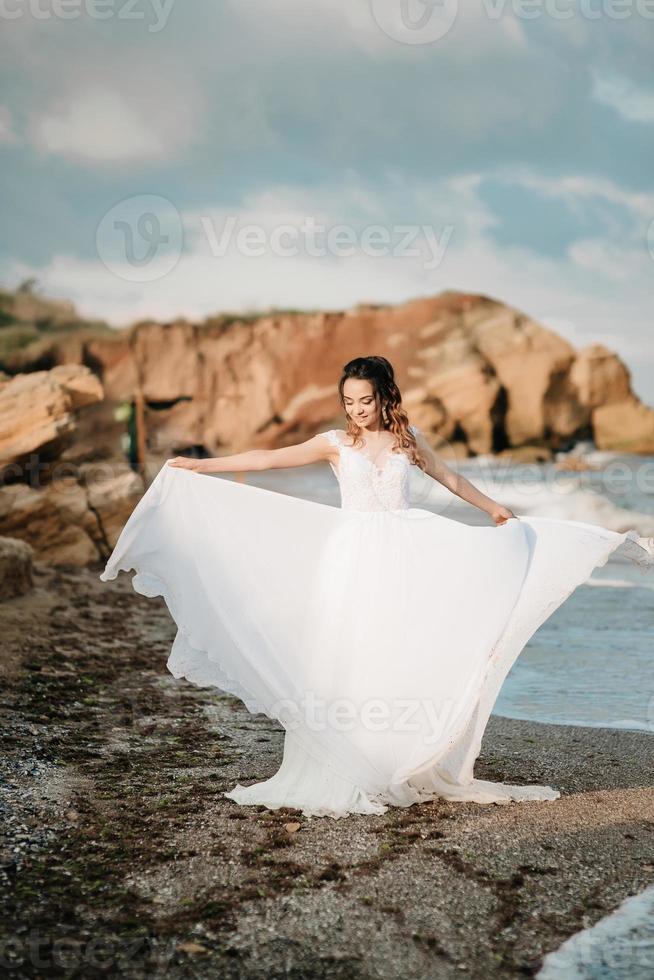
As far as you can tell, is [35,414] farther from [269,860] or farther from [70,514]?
[269,860]

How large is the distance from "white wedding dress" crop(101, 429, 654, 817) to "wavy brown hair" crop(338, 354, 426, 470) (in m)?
0.07

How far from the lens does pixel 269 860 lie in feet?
12.0

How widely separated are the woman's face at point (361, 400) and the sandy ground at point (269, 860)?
1794 mm

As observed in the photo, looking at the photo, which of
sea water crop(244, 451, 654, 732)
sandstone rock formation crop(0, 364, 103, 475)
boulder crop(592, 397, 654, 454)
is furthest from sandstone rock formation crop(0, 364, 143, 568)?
boulder crop(592, 397, 654, 454)

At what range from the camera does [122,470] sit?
13188mm

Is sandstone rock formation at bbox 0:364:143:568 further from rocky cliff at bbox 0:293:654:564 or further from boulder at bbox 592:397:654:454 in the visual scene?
boulder at bbox 592:397:654:454

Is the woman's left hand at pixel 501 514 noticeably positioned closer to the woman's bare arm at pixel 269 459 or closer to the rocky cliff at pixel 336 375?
the woman's bare arm at pixel 269 459

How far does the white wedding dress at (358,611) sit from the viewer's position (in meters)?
4.26

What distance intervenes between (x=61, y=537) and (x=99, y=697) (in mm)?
5433

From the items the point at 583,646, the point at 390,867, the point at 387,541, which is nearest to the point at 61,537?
the point at 583,646

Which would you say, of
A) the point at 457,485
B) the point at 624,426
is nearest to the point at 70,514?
the point at 457,485

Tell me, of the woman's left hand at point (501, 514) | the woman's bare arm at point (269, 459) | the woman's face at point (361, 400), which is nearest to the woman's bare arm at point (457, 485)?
the woman's left hand at point (501, 514)

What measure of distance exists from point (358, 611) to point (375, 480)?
0.63 m

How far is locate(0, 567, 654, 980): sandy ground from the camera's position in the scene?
2.95m
